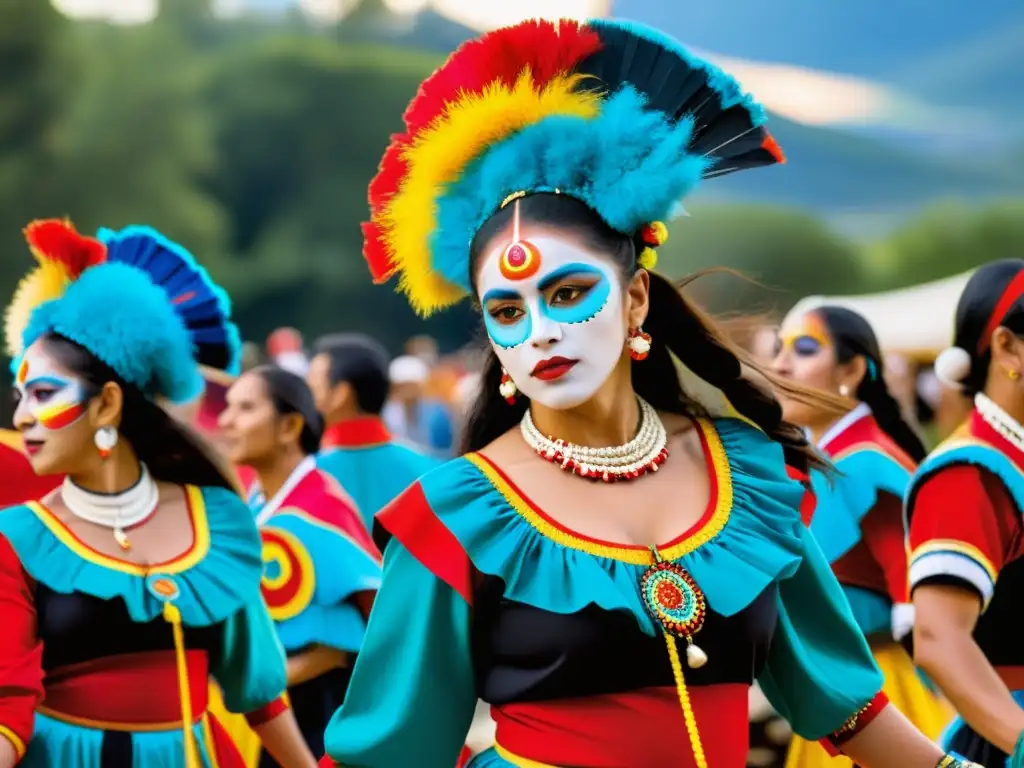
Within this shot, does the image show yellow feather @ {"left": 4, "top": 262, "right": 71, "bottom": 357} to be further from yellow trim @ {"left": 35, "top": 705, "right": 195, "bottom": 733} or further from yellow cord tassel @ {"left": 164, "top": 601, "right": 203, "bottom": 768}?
yellow trim @ {"left": 35, "top": 705, "right": 195, "bottom": 733}

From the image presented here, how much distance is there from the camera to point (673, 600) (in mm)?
2740

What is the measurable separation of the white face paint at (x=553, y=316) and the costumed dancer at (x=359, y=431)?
443cm

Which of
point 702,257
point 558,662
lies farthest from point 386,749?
point 702,257

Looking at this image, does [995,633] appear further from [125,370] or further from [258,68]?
[258,68]

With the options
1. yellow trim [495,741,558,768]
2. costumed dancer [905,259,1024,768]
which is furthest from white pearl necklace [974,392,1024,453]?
yellow trim [495,741,558,768]

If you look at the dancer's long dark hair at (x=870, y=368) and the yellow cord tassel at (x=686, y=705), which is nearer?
the yellow cord tassel at (x=686, y=705)

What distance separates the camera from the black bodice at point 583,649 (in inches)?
106

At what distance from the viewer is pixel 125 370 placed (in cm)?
411

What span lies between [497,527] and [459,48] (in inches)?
36.7

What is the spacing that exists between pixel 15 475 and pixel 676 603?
258cm

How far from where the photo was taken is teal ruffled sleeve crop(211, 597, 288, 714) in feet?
13.6

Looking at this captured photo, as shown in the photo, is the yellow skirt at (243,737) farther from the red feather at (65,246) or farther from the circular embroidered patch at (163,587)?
the red feather at (65,246)

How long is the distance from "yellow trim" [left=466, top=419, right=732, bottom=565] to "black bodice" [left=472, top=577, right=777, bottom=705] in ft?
0.42

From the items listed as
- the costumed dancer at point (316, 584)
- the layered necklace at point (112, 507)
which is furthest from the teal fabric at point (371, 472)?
the layered necklace at point (112, 507)
